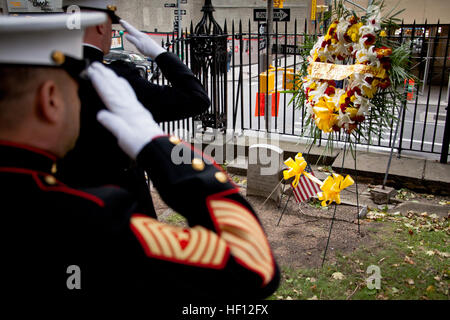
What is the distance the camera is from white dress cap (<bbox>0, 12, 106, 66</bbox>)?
40.7 inches

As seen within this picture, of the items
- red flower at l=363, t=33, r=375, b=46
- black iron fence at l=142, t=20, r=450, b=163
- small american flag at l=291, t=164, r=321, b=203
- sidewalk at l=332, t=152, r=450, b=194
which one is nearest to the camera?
red flower at l=363, t=33, r=375, b=46

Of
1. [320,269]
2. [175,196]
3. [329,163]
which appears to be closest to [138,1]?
[329,163]

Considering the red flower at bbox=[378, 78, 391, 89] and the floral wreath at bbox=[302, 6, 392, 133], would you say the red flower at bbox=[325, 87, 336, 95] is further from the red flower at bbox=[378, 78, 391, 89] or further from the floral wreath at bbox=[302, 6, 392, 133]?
the red flower at bbox=[378, 78, 391, 89]

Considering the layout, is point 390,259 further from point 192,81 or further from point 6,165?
point 6,165

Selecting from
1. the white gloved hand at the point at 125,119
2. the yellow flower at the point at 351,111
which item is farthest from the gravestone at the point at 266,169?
the white gloved hand at the point at 125,119

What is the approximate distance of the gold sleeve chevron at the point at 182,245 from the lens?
1093mm

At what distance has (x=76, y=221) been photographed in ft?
3.45

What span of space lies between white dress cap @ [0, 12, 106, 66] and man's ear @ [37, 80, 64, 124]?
0.23 feet

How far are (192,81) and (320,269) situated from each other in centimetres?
263

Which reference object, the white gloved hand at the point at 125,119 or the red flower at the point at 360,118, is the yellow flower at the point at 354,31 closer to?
the red flower at the point at 360,118

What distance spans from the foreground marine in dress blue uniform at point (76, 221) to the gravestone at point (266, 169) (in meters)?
4.28

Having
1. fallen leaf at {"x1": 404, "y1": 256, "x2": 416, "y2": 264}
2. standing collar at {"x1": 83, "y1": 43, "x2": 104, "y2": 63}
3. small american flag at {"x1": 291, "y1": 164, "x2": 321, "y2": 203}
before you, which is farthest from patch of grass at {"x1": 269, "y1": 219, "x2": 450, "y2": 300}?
standing collar at {"x1": 83, "y1": 43, "x2": 104, "y2": 63}

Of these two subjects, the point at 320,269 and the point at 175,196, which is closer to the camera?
the point at 175,196
